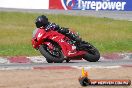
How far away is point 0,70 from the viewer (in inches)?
527

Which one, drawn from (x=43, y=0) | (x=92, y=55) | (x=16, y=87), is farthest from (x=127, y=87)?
(x=43, y=0)

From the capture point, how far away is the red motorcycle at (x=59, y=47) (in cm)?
1551

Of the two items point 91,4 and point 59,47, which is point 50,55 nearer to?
point 59,47

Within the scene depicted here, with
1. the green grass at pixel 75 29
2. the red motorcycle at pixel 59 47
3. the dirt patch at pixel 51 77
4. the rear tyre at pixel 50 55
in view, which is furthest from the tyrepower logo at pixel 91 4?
the dirt patch at pixel 51 77

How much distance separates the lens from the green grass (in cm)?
1969

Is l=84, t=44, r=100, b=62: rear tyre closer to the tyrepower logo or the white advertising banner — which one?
the tyrepower logo

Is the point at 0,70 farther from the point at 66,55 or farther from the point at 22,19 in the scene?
the point at 22,19

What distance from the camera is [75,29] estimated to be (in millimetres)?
26938

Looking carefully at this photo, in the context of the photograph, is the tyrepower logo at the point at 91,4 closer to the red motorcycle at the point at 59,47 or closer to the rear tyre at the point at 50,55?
the red motorcycle at the point at 59,47

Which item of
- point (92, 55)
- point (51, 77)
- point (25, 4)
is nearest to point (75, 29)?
point (92, 55)

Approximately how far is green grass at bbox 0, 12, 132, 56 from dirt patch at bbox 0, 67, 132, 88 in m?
5.46

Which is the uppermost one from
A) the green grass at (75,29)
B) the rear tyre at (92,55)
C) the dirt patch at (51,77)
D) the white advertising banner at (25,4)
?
the dirt patch at (51,77)

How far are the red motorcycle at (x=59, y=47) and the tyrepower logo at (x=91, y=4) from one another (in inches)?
1004

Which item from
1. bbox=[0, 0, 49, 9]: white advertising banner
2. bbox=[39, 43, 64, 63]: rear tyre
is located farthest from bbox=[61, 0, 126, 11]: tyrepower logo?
bbox=[39, 43, 64, 63]: rear tyre
